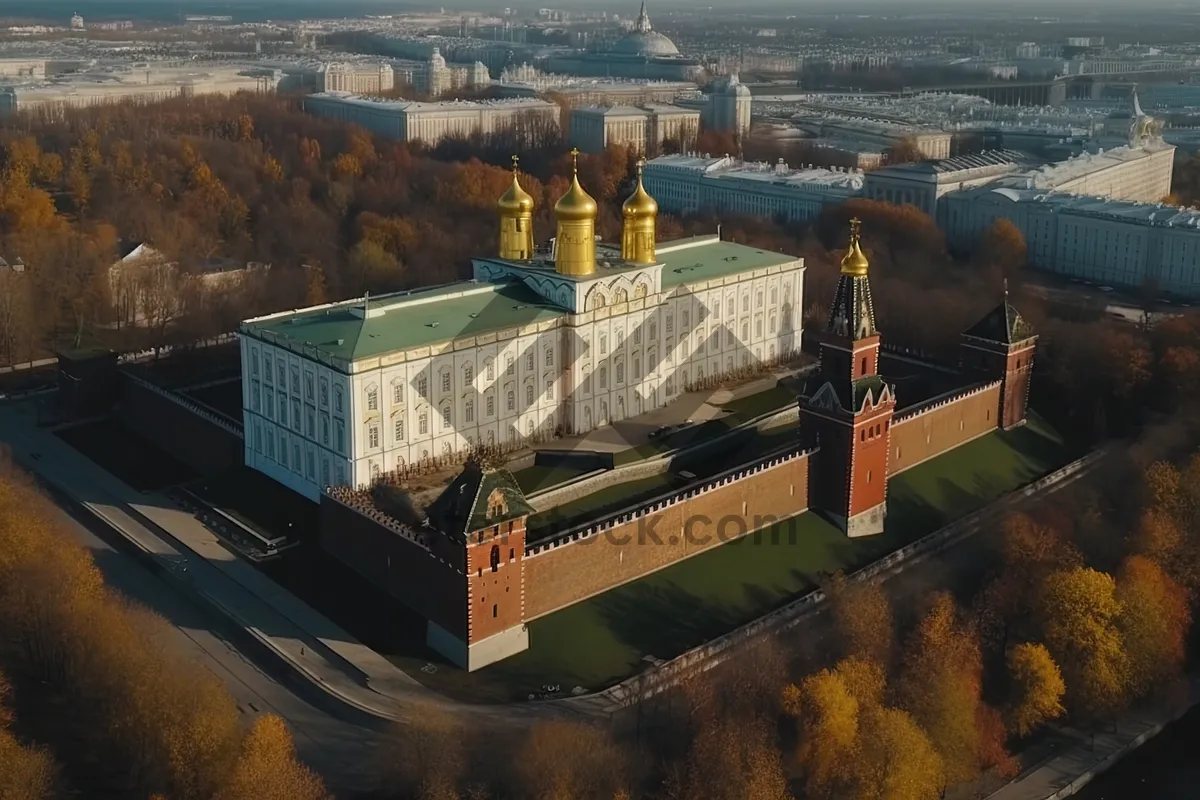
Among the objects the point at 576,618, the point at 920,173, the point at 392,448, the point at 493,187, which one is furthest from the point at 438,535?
the point at 920,173

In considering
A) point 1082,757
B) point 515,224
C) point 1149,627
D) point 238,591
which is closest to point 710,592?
point 1082,757

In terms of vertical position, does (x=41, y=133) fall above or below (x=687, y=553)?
above

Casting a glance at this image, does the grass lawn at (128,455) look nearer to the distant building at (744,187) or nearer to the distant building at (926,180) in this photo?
the distant building at (744,187)

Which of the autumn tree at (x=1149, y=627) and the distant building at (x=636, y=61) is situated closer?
the autumn tree at (x=1149, y=627)

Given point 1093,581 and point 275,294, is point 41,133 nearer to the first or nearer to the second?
point 275,294

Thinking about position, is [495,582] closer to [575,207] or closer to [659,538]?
[659,538]

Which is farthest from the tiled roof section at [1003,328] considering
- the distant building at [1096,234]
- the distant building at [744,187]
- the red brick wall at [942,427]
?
the distant building at [744,187]
